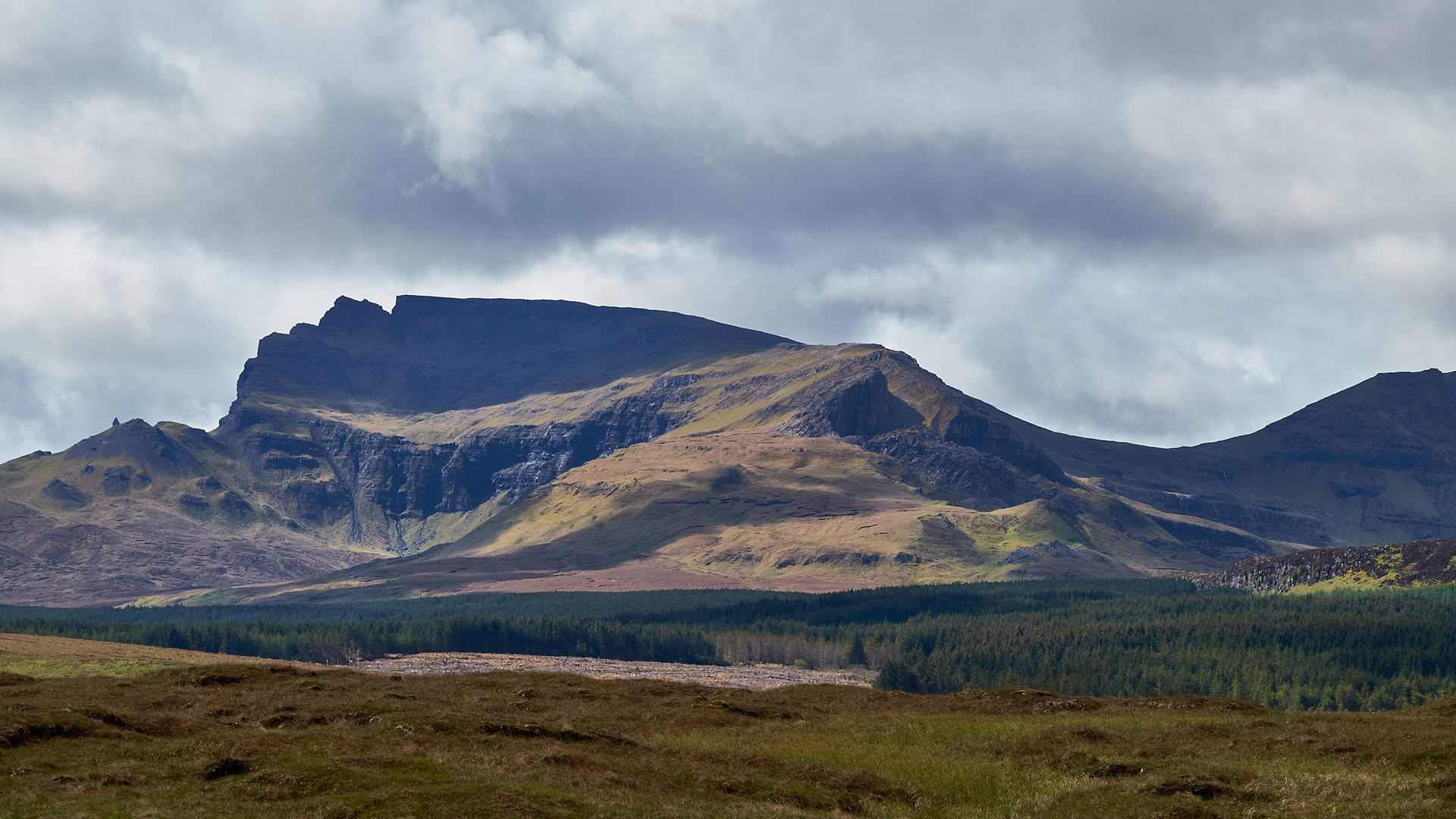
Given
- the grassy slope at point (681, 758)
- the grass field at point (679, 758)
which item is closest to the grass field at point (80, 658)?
the grass field at point (679, 758)

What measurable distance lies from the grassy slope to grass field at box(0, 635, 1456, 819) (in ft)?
0.62

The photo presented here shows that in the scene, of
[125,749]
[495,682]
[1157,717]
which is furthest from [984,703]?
[125,749]

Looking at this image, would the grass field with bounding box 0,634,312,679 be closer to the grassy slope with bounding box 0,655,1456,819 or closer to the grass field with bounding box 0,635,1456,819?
the grass field with bounding box 0,635,1456,819

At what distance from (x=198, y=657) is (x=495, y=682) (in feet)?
331

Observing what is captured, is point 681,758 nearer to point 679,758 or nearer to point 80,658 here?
point 679,758

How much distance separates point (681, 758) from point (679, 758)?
138mm

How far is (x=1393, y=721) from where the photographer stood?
241 feet

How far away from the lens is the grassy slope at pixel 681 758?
49.4 metres

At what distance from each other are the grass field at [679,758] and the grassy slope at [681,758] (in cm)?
19

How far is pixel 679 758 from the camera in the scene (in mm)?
66688

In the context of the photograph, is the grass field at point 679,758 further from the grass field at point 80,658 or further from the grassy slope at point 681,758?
the grass field at point 80,658

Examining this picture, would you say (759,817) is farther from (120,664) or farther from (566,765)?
(120,664)

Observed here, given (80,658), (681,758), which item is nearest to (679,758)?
(681,758)

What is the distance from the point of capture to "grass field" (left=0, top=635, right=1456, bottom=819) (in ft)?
162
